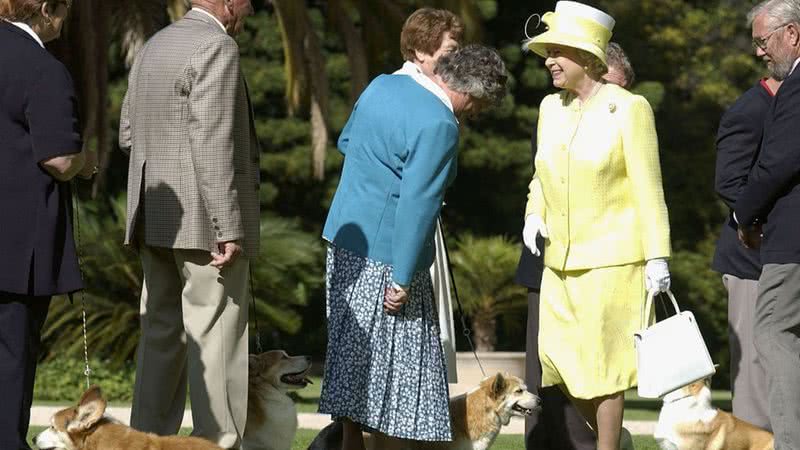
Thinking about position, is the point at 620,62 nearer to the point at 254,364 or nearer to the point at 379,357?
the point at 379,357

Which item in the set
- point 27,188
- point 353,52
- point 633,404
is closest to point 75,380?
point 353,52

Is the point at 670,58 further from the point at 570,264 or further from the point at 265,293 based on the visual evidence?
the point at 570,264

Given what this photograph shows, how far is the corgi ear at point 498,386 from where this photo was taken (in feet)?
26.1

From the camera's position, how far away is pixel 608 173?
6172 mm

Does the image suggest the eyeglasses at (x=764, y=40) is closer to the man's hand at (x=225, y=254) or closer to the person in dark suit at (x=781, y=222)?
the person in dark suit at (x=781, y=222)

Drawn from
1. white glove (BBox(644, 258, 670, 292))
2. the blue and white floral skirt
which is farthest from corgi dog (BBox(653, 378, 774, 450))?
the blue and white floral skirt

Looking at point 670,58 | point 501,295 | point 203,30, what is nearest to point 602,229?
point 203,30

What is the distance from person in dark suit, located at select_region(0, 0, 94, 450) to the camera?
17.0 ft

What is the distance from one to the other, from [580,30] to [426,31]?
0.80 meters

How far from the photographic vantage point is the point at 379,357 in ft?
20.3

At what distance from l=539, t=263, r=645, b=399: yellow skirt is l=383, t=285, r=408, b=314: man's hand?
0.75m

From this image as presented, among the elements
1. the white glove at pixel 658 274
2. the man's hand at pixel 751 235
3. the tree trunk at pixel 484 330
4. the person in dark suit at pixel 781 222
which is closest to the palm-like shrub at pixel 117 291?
the tree trunk at pixel 484 330

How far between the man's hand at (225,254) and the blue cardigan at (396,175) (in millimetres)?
566

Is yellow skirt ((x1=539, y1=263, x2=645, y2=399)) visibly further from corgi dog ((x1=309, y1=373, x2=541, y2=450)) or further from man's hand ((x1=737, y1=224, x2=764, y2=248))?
corgi dog ((x1=309, y1=373, x2=541, y2=450))
